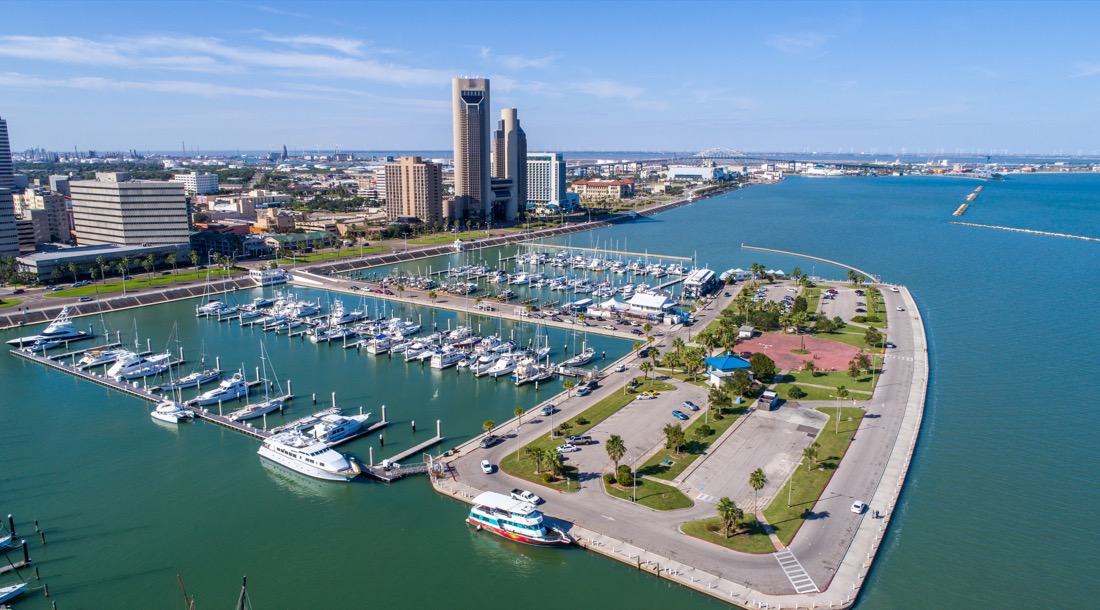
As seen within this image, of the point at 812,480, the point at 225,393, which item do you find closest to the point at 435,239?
the point at 225,393

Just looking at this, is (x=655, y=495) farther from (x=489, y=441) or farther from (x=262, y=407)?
(x=262, y=407)

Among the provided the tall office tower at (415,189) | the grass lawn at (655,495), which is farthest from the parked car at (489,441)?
the tall office tower at (415,189)

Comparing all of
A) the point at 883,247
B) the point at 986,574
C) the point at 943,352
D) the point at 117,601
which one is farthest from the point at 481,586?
the point at 883,247

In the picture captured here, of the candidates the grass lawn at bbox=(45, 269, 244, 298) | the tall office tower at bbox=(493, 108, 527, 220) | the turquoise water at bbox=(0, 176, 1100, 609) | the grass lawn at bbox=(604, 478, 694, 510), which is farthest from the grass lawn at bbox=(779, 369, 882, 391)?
the tall office tower at bbox=(493, 108, 527, 220)

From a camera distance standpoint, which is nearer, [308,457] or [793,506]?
[793,506]

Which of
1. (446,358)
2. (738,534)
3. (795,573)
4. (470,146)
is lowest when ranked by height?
(795,573)

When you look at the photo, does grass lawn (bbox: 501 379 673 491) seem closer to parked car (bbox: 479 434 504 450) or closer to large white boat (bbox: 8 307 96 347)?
parked car (bbox: 479 434 504 450)

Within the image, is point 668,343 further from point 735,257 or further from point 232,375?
point 735,257
